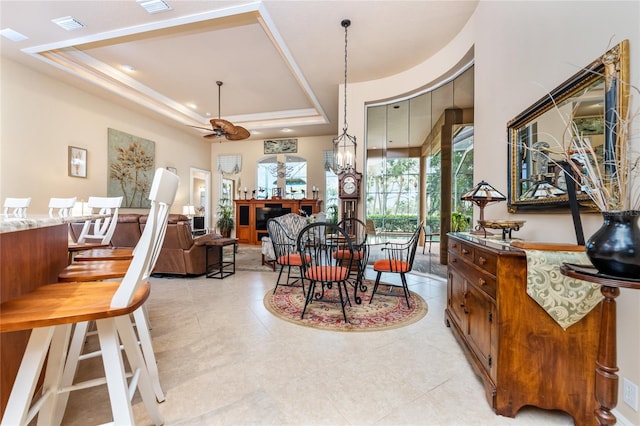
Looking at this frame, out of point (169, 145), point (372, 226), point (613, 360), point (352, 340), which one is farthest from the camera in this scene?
point (169, 145)

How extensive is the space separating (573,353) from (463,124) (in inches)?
127

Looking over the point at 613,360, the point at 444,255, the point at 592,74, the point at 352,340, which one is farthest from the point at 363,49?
the point at 613,360

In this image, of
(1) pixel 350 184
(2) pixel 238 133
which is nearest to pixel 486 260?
(1) pixel 350 184

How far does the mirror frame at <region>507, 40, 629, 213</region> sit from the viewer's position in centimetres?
123

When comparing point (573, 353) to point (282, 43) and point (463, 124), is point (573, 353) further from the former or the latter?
point (282, 43)

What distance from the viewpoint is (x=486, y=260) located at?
5.02 ft

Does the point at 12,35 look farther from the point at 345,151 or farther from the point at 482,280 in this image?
the point at 482,280

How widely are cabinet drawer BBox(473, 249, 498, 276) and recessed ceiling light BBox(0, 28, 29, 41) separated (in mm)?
5767

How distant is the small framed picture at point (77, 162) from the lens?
190 inches

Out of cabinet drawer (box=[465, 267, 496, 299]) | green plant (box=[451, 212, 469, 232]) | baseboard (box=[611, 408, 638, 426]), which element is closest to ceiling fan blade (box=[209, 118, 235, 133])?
green plant (box=[451, 212, 469, 232])

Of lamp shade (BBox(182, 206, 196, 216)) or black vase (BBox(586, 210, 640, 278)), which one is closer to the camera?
black vase (BBox(586, 210, 640, 278))

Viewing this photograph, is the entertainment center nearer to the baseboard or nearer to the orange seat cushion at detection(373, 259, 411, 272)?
the orange seat cushion at detection(373, 259, 411, 272)

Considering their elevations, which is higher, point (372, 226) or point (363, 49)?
point (363, 49)

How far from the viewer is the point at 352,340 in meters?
2.15
